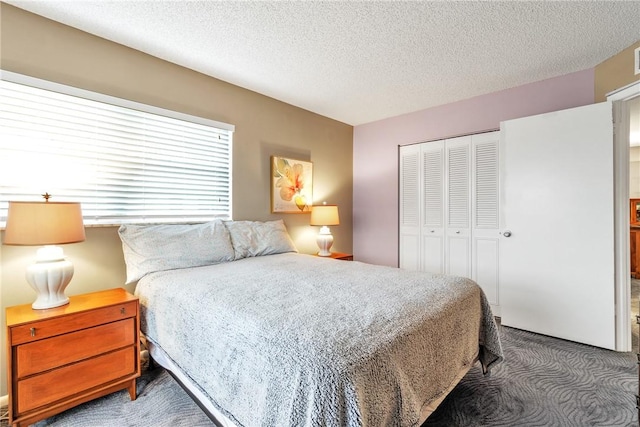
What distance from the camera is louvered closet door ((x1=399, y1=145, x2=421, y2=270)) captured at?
12.7 feet

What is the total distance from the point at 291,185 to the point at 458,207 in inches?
79.3

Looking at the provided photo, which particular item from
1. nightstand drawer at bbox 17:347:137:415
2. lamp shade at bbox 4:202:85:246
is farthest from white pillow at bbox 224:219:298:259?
lamp shade at bbox 4:202:85:246

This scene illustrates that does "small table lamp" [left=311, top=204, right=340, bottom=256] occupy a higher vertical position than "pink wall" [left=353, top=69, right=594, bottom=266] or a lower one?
lower

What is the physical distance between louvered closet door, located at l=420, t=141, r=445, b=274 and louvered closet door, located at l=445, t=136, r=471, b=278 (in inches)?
2.8

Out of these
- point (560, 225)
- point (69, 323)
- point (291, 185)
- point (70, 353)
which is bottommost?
point (70, 353)

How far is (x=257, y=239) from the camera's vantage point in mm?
2846

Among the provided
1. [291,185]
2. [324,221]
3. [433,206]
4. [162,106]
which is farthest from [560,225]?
[162,106]

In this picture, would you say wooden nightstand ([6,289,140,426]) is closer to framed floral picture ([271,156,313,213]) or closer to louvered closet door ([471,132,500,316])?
framed floral picture ([271,156,313,213])

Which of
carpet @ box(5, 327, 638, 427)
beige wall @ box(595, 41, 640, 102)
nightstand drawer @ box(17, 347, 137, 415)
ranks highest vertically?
beige wall @ box(595, 41, 640, 102)

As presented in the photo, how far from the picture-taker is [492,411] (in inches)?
68.1

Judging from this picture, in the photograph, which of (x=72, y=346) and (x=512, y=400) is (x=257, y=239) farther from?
(x=512, y=400)

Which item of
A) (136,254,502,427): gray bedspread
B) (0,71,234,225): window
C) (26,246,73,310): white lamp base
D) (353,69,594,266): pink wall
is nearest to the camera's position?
(136,254,502,427): gray bedspread

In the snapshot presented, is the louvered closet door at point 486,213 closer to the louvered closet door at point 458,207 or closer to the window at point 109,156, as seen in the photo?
the louvered closet door at point 458,207

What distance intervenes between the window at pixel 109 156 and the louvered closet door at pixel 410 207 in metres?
2.28
